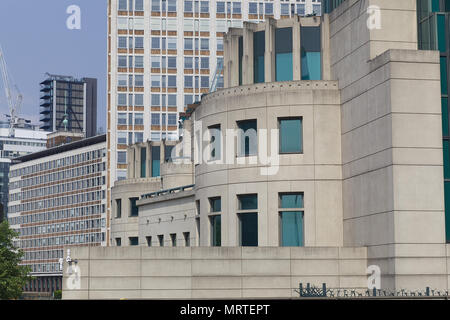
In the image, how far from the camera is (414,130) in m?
42.1

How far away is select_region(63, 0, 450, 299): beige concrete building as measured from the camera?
41.8 m

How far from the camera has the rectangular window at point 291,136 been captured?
50375mm

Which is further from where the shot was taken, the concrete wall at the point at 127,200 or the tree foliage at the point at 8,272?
the tree foliage at the point at 8,272

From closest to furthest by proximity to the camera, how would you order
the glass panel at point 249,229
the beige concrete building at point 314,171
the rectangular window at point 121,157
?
the beige concrete building at point 314,171, the glass panel at point 249,229, the rectangular window at point 121,157

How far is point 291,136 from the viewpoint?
1987 inches

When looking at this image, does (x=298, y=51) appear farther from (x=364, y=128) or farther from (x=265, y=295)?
(x=265, y=295)

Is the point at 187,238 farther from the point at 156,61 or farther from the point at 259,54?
the point at 156,61

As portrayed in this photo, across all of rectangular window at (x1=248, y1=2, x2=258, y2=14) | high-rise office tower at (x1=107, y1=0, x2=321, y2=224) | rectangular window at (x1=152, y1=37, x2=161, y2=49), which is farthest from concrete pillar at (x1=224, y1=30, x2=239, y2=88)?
rectangular window at (x1=248, y1=2, x2=258, y2=14)

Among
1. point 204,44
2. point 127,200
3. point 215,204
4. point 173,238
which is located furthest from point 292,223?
point 204,44

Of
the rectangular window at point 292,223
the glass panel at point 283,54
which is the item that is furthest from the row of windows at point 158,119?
the rectangular window at point 292,223

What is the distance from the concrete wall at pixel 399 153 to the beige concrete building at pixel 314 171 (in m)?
0.07

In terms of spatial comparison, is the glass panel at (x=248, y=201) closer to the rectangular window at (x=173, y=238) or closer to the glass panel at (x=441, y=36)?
the glass panel at (x=441, y=36)
